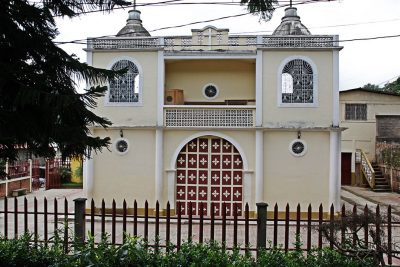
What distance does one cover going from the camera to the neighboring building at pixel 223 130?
42.0ft

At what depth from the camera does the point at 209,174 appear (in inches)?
520

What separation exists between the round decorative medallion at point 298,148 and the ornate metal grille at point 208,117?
1.43 m

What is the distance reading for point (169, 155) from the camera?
13172 millimetres

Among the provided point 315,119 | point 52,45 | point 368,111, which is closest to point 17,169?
point 315,119

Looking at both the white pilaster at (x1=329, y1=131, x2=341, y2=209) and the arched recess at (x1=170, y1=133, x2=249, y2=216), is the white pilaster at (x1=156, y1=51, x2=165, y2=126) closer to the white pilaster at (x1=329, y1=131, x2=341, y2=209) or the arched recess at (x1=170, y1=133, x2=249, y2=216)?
the arched recess at (x1=170, y1=133, x2=249, y2=216)

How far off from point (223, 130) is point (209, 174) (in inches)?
59.6

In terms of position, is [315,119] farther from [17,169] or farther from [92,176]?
[17,169]

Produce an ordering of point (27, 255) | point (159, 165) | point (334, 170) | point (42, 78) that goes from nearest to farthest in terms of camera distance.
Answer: point (42, 78) < point (27, 255) < point (334, 170) < point (159, 165)

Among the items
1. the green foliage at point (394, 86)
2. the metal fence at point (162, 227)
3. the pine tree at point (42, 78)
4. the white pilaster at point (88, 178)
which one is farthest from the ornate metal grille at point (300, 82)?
the green foliage at point (394, 86)

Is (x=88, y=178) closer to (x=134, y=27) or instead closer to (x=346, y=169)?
(x=134, y=27)

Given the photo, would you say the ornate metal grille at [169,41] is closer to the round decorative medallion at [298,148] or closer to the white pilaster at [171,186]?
the white pilaster at [171,186]

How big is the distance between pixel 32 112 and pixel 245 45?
34.6 ft

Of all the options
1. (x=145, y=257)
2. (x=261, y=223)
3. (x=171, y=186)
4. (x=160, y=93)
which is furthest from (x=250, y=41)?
(x=145, y=257)

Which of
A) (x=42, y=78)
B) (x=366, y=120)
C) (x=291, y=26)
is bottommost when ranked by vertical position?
(x=42, y=78)
